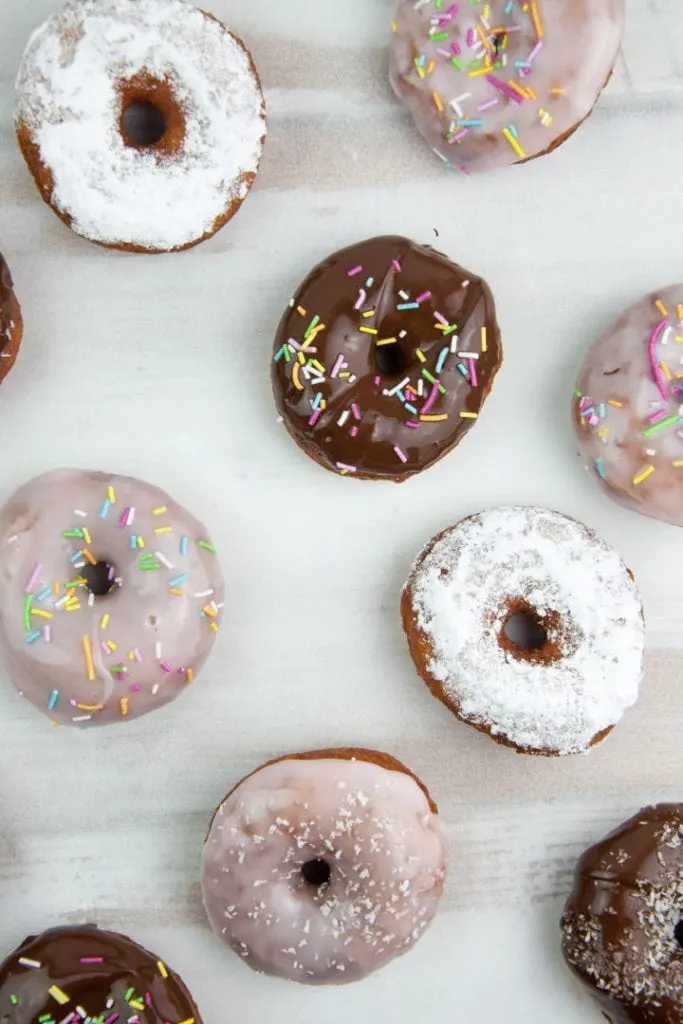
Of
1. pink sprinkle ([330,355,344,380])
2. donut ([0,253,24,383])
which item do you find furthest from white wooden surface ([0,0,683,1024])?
pink sprinkle ([330,355,344,380])

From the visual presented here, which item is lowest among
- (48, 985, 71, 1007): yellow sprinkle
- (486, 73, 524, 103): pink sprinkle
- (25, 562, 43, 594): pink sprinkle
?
(48, 985, 71, 1007): yellow sprinkle

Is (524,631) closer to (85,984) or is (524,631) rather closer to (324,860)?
(324,860)

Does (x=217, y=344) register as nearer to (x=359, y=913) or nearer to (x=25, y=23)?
(x=25, y=23)

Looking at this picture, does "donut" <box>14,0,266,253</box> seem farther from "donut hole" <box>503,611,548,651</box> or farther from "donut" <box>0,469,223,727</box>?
"donut hole" <box>503,611,548,651</box>

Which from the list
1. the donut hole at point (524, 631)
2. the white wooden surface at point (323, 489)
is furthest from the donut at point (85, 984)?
the donut hole at point (524, 631)

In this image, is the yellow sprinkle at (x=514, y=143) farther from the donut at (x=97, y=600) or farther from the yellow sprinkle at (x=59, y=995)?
the yellow sprinkle at (x=59, y=995)

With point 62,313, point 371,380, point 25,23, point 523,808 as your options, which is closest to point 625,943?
point 523,808
